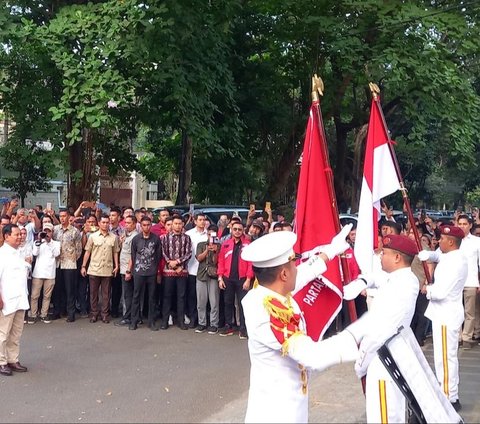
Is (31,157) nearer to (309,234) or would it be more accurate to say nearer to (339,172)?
(309,234)

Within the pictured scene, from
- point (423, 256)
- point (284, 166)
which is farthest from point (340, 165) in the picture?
point (423, 256)

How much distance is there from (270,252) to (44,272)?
28.7 ft

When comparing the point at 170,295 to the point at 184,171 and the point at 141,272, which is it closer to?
the point at 141,272

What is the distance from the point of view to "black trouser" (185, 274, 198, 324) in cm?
1194

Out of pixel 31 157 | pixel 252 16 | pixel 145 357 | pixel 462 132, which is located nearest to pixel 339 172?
pixel 252 16

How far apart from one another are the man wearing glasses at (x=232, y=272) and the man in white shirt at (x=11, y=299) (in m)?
3.65

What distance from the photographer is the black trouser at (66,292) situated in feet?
39.6

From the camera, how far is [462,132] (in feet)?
56.6

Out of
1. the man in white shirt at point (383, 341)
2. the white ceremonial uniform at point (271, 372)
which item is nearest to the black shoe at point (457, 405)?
the man in white shirt at point (383, 341)

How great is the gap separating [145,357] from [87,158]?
10.1 metres

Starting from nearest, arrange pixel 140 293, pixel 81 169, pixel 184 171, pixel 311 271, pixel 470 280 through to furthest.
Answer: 1. pixel 311 271
2. pixel 470 280
3. pixel 140 293
4. pixel 81 169
5. pixel 184 171

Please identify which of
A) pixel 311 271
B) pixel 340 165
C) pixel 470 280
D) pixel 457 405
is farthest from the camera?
pixel 340 165

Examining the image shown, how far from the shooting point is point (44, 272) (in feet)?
38.9

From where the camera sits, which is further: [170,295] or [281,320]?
[170,295]
